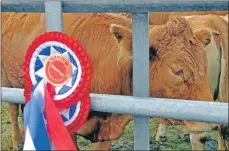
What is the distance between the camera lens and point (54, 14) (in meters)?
0.62

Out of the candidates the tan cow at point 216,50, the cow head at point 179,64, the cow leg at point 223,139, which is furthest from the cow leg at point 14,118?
the cow leg at point 223,139

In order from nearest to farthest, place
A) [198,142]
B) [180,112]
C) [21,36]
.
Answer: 1. [180,112]
2. [198,142]
3. [21,36]

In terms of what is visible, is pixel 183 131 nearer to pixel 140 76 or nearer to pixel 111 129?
pixel 111 129

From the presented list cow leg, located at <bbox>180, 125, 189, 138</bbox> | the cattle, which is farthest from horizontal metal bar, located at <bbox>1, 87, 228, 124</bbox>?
cow leg, located at <bbox>180, 125, 189, 138</bbox>

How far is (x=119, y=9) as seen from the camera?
58 cm

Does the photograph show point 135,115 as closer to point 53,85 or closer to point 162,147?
point 53,85

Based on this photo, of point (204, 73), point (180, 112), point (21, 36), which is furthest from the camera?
point (21, 36)

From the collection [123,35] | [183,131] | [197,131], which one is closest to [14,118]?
[183,131]

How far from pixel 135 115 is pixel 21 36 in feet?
4.59

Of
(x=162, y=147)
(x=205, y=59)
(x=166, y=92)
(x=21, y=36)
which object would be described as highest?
(x=21, y=36)

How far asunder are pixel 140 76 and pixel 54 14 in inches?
5.8

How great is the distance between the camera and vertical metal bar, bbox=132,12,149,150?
58cm

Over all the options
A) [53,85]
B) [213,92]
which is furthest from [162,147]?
[53,85]

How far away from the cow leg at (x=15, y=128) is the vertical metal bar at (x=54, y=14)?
658 millimetres
